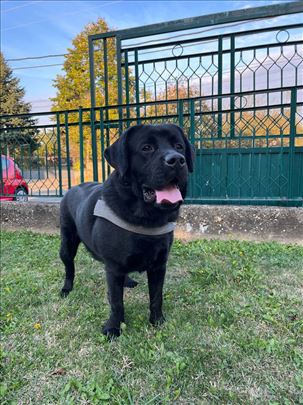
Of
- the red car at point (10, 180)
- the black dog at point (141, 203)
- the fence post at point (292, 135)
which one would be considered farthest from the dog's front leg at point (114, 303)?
the red car at point (10, 180)

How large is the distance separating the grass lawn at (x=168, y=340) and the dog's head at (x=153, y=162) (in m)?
0.94

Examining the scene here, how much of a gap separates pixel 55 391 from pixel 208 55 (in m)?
6.44

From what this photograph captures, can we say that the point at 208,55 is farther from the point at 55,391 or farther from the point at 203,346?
the point at 55,391

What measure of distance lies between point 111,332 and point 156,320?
0.35m

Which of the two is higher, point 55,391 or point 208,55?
point 208,55

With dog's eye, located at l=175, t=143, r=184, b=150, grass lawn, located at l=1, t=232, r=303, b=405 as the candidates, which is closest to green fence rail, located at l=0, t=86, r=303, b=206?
grass lawn, located at l=1, t=232, r=303, b=405

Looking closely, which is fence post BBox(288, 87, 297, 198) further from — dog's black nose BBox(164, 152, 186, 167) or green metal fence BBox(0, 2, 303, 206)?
dog's black nose BBox(164, 152, 186, 167)

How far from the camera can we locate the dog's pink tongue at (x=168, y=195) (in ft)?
7.44

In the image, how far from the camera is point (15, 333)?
261cm

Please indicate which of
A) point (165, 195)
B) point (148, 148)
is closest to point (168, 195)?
point (165, 195)

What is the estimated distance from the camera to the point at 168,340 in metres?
2.42

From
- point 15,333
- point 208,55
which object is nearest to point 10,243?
point 15,333

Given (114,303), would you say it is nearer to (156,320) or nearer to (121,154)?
(156,320)

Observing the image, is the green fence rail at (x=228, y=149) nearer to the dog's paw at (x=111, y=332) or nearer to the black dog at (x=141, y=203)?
the black dog at (x=141, y=203)
